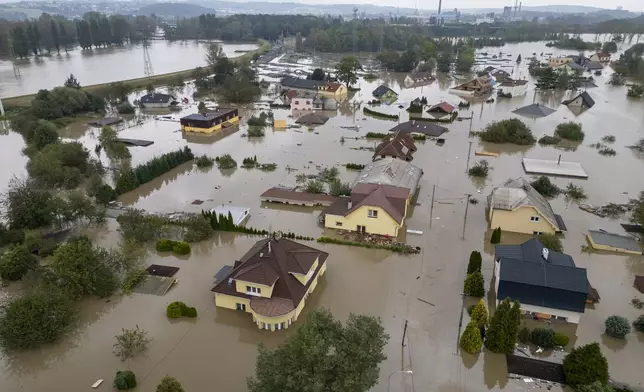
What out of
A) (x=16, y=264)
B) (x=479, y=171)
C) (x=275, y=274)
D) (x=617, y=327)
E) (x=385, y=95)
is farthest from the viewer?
(x=385, y=95)

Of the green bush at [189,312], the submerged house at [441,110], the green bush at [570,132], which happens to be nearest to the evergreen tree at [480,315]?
the green bush at [189,312]

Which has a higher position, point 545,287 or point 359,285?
point 545,287

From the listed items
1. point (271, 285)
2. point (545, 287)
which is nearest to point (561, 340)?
point (545, 287)

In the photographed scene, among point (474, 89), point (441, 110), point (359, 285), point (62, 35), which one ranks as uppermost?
point (62, 35)

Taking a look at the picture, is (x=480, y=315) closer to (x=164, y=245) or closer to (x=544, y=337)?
(x=544, y=337)

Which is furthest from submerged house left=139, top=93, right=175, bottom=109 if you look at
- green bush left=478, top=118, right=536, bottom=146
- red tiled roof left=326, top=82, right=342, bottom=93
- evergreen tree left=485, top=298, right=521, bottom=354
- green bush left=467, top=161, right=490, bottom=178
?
evergreen tree left=485, top=298, right=521, bottom=354

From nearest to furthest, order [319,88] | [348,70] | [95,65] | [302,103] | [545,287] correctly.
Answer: [545,287], [302,103], [319,88], [348,70], [95,65]

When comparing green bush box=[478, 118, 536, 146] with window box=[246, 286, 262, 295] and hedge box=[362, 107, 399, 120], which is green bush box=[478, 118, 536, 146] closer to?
hedge box=[362, 107, 399, 120]

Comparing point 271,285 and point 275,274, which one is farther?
point 275,274
